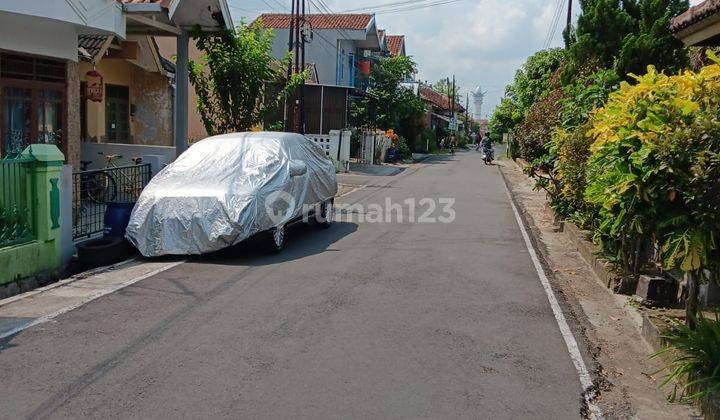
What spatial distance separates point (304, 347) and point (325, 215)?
23.1ft

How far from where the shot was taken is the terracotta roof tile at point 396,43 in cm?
5584

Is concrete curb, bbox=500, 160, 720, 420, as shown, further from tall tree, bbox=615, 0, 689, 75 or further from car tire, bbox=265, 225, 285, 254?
car tire, bbox=265, 225, 285, 254

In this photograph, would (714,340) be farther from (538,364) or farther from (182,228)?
(182,228)

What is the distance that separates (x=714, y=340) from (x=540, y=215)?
1158cm

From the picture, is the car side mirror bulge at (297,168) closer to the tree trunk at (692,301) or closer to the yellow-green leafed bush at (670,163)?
the yellow-green leafed bush at (670,163)

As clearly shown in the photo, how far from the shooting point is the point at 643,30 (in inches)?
563

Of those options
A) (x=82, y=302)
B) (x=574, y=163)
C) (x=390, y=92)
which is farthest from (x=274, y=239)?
(x=390, y=92)

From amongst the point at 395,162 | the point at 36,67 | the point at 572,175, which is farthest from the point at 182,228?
the point at 395,162

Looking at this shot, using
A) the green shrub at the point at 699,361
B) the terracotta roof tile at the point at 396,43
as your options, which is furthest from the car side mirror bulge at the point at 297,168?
the terracotta roof tile at the point at 396,43

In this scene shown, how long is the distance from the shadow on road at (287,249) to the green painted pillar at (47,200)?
177 centimetres

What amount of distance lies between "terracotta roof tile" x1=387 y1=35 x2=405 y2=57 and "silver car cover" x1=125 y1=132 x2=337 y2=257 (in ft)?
151

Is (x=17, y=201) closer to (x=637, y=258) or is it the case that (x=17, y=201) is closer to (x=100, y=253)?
(x=100, y=253)

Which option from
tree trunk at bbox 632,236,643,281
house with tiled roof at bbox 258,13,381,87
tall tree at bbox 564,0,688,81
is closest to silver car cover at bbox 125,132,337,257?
tree trunk at bbox 632,236,643,281

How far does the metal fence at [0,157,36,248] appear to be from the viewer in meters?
7.93
